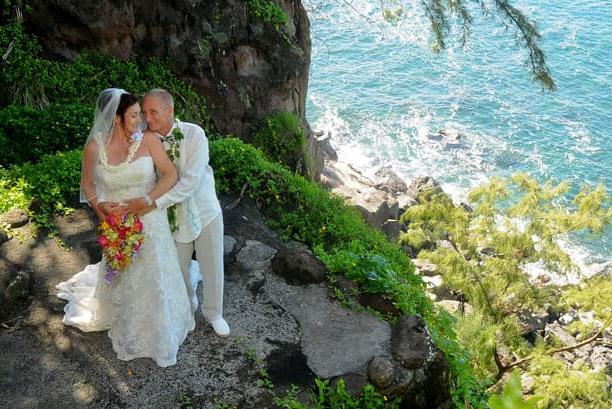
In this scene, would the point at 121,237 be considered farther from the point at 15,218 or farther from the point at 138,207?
the point at 15,218

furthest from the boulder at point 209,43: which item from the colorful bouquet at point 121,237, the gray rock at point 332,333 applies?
the colorful bouquet at point 121,237

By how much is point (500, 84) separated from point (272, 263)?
2122 cm

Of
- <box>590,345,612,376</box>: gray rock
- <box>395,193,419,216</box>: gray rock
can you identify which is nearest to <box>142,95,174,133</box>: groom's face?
<box>590,345,612,376</box>: gray rock

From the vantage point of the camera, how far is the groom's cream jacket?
5441 mm

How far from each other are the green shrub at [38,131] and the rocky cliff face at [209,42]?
7.48ft

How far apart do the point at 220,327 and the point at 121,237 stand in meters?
1.37

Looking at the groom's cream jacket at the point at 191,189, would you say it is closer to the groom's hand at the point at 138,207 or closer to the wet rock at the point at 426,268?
the groom's hand at the point at 138,207

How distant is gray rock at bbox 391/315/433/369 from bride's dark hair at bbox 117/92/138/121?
318 centimetres

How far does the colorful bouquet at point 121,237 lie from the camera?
5.41m

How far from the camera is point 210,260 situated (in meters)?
5.94

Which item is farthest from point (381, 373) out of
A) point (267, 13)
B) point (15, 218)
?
point (267, 13)

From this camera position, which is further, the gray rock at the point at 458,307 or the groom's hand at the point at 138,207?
the gray rock at the point at 458,307

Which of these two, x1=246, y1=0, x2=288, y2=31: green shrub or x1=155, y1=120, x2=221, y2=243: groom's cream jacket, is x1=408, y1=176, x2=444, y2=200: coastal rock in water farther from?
x1=155, y1=120, x2=221, y2=243: groom's cream jacket

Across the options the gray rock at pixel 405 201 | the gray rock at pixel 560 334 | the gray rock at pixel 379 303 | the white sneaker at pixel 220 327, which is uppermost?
the white sneaker at pixel 220 327
